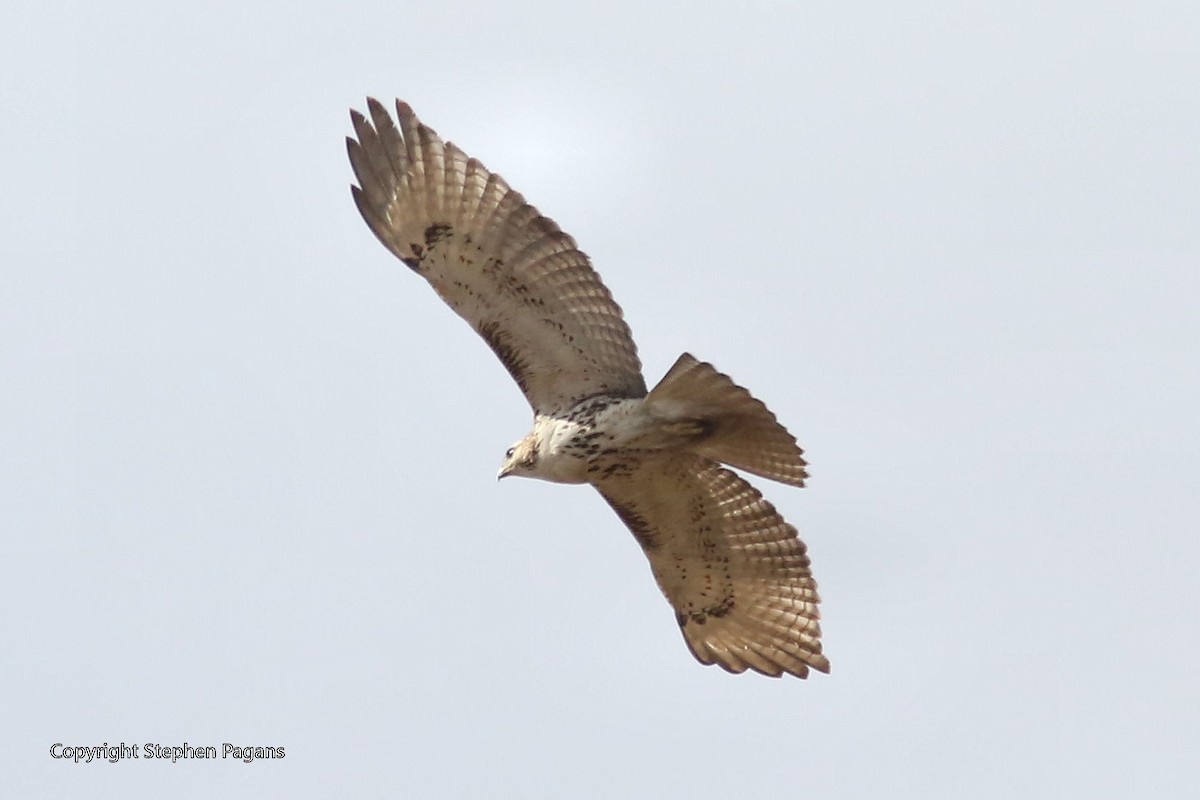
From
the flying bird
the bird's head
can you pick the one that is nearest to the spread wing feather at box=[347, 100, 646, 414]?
the flying bird

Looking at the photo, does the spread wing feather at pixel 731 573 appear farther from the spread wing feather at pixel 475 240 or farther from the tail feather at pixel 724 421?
the spread wing feather at pixel 475 240

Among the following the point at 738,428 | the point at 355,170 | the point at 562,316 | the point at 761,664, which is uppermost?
the point at 355,170

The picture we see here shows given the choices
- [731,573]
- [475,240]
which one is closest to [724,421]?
[731,573]

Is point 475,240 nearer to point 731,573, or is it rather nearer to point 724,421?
point 724,421

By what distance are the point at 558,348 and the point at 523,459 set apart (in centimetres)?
69

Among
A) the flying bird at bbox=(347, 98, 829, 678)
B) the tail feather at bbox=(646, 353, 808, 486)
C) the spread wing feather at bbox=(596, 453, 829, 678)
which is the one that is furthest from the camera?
the spread wing feather at bbox=(596, 453, 829, 678)

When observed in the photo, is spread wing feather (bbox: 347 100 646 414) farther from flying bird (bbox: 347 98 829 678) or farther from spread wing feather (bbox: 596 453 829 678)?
spread wing feather (bbox: 596 453 829 678)

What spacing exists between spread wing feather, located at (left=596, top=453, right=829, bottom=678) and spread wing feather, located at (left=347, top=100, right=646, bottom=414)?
1.13 metres

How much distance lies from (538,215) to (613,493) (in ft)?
6.09

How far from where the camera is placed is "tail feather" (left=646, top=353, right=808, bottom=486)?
12.5 meters

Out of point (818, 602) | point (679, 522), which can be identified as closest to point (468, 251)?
point (679, 522)

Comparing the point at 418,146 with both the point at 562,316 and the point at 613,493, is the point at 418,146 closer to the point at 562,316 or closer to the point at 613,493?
the point at 562,316

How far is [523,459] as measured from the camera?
13.5m

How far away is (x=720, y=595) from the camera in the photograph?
14.3 metres
